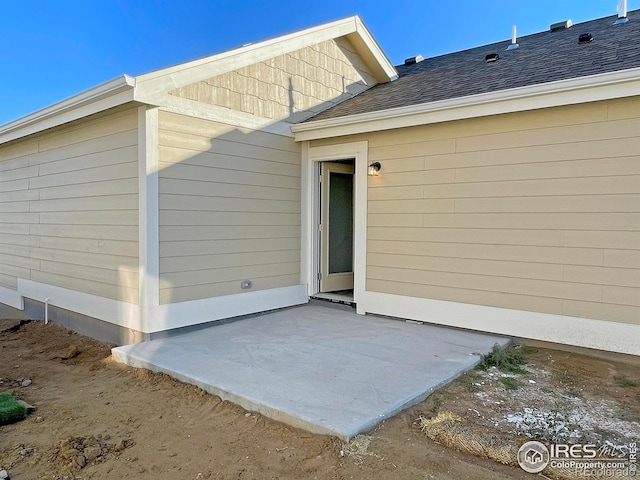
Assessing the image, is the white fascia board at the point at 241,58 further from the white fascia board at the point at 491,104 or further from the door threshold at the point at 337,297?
the door threshold at the point at 337,297

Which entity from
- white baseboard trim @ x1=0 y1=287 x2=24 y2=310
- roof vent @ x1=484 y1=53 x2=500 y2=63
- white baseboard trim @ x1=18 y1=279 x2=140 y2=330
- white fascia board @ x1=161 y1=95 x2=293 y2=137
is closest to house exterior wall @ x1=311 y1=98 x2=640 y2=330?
white fascia board @ x1=161 y1=95 x2=293 y2=137

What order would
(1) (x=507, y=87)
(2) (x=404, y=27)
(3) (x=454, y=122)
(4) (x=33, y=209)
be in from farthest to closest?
(2) (x=404, y=27)
(4) (x=33, y=209)
(3) (x=454, y=122)
(1) (x=507, y=87)

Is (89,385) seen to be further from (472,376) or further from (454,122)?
(454,122)

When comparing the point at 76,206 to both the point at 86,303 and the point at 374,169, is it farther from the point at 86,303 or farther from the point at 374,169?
the point at 374,169

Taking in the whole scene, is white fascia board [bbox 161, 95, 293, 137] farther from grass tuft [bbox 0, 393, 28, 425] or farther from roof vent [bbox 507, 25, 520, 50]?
roof vent [bbox 507, 25, 520, 50]

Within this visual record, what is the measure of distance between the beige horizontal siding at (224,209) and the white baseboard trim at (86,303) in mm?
453

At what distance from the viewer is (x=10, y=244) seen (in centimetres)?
716

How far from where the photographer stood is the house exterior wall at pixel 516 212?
4.09m

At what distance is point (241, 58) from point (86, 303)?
3.62 meters

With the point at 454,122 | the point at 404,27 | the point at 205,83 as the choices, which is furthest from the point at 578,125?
the point at 404,27

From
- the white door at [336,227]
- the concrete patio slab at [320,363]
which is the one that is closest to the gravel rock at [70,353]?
the concrete patio slab at [320,363]

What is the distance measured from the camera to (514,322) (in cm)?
466

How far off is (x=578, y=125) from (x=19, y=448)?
5233 millimetres

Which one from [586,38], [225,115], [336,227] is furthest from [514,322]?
[225,115]
